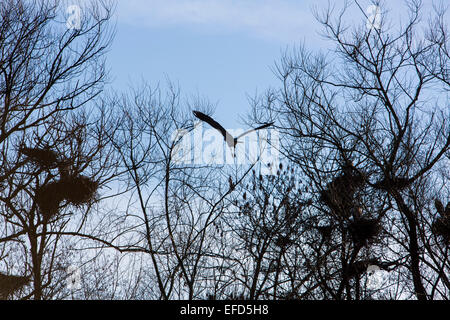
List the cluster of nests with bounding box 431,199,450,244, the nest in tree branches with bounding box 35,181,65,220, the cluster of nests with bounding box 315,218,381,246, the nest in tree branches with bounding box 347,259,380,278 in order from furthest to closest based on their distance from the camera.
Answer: the nest in tree branches with bounding box 347,259,380,278
the cluster of nests with bounding box 315,218,381,246
the nest in tree branches with bounding box 35,181,65,220
the cluster of nests with bounding box 431,199,450,244

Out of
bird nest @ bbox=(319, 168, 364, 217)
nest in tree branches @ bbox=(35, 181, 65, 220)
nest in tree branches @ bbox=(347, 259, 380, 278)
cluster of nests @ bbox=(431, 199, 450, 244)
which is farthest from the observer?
nest in tree branches @ bbox=(347, 259, 380, 278)

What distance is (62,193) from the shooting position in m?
Answer: 8.83

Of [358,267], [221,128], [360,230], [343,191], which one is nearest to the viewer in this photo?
[221,128]

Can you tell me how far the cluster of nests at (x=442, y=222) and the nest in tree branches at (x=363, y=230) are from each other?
1019mm

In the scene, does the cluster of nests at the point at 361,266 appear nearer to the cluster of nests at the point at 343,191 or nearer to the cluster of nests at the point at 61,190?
the cluster of nests at the point at 343,191

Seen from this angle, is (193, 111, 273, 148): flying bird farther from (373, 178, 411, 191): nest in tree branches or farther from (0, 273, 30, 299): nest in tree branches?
(0, 273, 30, 299): nest in tree branches

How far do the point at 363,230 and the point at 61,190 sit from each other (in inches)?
225

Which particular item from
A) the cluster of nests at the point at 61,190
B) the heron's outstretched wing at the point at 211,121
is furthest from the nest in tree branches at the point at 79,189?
the heron's outstretched wing at the point at 211,121

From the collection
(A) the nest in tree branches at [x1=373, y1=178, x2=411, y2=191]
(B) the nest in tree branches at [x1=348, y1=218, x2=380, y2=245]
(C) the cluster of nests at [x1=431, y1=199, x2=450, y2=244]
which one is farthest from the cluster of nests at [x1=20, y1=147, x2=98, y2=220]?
(C) the cluster of nests at [x1=431, y1=199, x2=450, y2=244]

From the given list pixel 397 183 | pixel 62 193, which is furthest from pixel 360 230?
pixel 62 193

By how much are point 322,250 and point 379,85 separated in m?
4.10

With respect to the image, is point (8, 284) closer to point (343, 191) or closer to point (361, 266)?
point (343, 191)

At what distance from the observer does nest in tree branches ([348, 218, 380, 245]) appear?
8992 millimetres

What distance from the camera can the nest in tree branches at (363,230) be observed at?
8992mm
